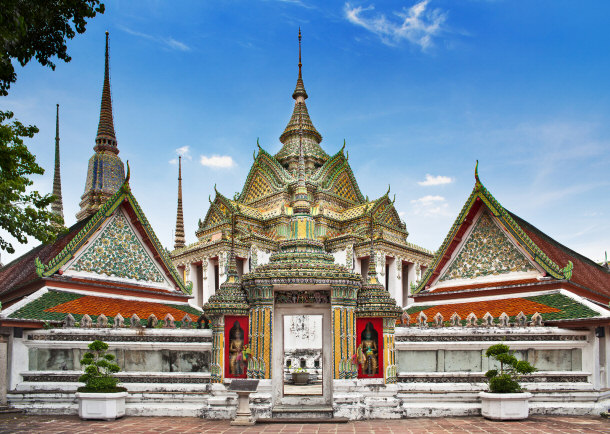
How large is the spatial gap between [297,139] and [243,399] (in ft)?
85.6

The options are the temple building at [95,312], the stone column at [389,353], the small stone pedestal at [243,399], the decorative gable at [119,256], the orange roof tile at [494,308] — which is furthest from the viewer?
the decorative gable at [119,256]

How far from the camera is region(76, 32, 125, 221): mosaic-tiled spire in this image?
25344 millimetres

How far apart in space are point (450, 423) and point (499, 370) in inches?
95.9

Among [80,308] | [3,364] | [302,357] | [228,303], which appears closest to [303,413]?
[228,303]

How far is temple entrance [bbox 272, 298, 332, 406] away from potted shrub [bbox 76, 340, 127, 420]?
128 inches

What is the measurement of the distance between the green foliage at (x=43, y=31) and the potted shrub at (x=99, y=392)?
5.55 meters

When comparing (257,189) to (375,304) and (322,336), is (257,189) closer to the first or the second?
(322,336)

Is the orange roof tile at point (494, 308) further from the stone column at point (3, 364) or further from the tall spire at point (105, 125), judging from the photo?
the tall spire at point (105, 125)

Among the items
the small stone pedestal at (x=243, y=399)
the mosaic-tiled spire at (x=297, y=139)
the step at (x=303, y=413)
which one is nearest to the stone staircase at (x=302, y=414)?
the step at (x=303, y=413)

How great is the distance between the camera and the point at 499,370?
1198cm

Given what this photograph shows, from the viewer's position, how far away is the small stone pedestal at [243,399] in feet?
32.4

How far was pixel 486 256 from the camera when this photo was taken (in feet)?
52.6

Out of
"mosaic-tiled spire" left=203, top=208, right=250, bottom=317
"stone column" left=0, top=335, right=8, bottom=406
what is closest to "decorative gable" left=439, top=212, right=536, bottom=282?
"mosaic-tiled spire" left=203, top=208, right=250, bottom=317

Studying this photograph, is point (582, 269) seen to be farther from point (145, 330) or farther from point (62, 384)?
point (62, 384)
